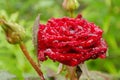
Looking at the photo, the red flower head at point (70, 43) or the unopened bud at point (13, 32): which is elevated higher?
the unopened bud at point (13, 32)

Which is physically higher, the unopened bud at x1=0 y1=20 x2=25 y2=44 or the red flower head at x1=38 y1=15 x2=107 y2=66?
the unopened bud at x1=0 y1=20 x2=25 y2=44

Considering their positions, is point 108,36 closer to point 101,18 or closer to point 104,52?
point 101,18

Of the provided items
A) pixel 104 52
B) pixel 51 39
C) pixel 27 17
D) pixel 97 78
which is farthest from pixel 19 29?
pixel 27 17
